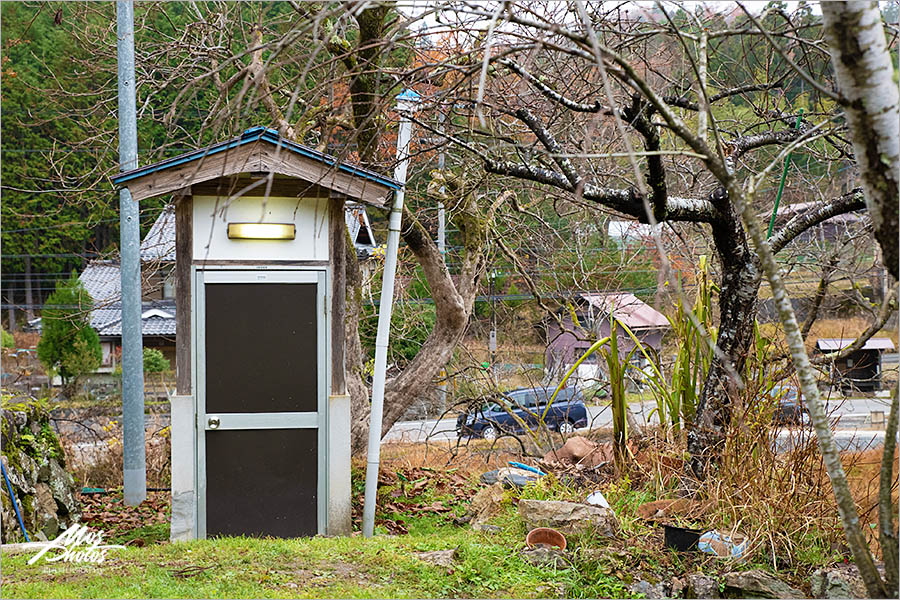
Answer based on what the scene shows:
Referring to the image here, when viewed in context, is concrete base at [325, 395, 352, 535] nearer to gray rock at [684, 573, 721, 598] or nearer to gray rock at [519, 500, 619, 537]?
gray rock at [519, 500, 619, 537]

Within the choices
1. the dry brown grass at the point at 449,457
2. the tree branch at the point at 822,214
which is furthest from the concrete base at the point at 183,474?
the tree branch at the point at 822,214

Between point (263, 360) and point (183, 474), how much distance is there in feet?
3.28

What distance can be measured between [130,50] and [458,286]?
4256 millimetres

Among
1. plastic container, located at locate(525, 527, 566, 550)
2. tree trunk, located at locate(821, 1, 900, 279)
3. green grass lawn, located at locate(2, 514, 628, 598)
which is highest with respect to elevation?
tree trunk, located at locate(821, 1, 900, 279)

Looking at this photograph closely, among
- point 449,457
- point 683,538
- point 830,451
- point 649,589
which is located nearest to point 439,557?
point 649,589

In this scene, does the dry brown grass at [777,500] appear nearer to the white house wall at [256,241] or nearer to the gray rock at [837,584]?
the gray rock at [837,584]

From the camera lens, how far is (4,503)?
→ 5699 mm

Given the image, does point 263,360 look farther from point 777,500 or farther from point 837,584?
point 837,584

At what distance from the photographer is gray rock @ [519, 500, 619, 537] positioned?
15.0 feet

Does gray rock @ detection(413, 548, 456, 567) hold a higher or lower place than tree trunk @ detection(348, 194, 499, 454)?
lower

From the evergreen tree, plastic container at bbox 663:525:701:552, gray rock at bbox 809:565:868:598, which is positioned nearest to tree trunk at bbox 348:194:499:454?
plastic container at bbox 663:525:701:552

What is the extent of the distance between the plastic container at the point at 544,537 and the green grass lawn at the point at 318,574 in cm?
8

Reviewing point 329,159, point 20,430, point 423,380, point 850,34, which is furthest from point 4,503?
point 850,34

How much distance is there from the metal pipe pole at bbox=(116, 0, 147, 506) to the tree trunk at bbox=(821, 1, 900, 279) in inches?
288
